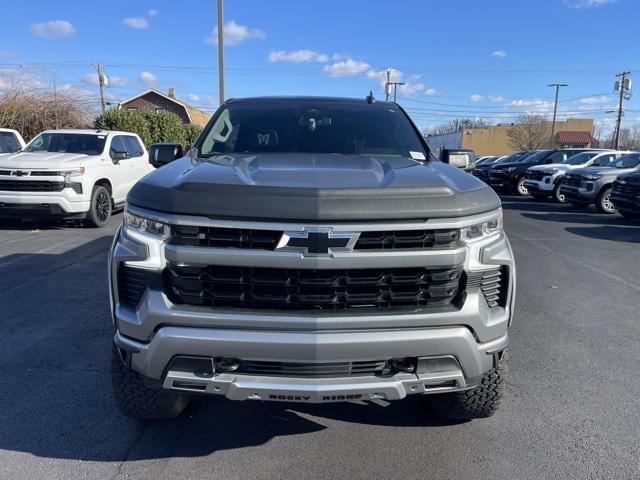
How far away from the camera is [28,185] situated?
8.77 metres

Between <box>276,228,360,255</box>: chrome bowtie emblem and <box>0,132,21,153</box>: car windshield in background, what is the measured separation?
11.7 metres

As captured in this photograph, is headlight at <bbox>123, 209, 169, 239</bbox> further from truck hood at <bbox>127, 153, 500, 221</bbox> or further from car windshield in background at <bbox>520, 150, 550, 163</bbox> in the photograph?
car windshield in background at <bbox>520, 150, 550, 163</bbox>

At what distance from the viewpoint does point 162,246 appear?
2.30 metres

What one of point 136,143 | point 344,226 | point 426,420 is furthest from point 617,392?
point 136,143

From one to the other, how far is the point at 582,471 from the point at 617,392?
43.5 inches

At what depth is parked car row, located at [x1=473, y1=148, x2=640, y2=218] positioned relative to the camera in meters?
11.5

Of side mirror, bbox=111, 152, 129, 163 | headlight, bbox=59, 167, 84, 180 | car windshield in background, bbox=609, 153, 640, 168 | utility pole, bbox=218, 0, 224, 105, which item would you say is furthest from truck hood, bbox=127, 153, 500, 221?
utility pole, bbox=218, 0, 224, 105

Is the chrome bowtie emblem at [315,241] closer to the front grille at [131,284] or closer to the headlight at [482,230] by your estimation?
the headlight at [482,230]

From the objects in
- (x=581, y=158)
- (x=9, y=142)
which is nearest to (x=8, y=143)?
(x=9, y=142)

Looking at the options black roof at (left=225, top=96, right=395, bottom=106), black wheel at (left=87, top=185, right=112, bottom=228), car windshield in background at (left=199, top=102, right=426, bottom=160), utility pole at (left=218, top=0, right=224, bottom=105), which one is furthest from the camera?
utility pole at (left=218, top=0, right=224, bottom=105)

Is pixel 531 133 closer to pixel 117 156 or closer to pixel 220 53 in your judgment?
pixel 220 53

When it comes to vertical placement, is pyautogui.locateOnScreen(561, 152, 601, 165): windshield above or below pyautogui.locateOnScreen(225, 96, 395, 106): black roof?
below

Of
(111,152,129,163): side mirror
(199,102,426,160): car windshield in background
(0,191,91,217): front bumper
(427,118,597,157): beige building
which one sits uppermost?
(427,118,597,157): beige building

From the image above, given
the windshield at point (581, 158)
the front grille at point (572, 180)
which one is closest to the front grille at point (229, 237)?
the front grille at point (572, 180)
